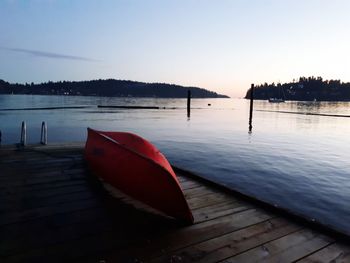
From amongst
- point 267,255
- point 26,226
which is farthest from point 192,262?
point 26,226

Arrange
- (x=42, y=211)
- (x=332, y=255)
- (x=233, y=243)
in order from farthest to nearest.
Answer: (x=42, y=211)
(x=233, y=243)
(x=332, y=255)

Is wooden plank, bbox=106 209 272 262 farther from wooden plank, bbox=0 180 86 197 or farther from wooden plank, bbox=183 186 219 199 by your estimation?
wooden plank, bbox=0 180 86 197

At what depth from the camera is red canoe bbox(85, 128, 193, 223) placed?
14.5 ft

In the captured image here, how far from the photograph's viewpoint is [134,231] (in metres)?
4.11

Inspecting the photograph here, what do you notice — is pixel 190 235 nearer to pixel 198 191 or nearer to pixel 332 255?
pixel 332 255

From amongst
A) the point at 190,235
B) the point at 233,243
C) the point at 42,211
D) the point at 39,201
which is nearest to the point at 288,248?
the point at 233,243

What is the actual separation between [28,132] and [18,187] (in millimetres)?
24817

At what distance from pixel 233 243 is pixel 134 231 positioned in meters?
1.41

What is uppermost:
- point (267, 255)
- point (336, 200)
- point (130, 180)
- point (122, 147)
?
point (122, 147)

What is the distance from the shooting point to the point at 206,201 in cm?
552

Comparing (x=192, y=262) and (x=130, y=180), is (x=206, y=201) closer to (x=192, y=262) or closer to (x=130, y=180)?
(x=130, y=180)

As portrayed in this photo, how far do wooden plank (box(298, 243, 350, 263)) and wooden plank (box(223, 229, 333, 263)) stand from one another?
73mm

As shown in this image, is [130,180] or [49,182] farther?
[49,182]

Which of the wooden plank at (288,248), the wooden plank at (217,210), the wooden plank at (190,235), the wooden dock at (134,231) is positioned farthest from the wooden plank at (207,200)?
the wooden plank at (288,248)
